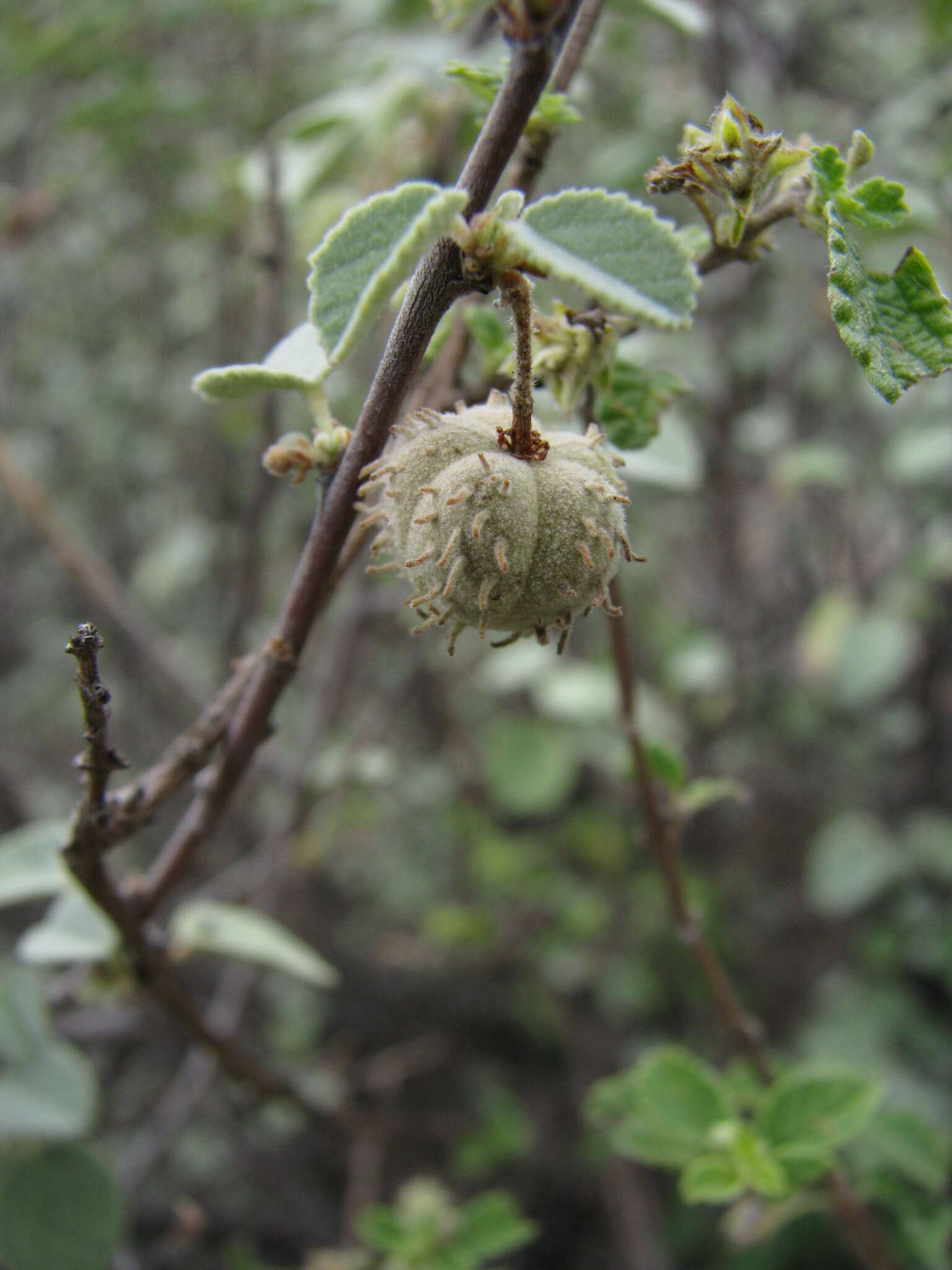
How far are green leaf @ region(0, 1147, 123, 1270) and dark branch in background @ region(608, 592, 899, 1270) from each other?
79cm

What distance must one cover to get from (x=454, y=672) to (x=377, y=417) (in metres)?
2.27

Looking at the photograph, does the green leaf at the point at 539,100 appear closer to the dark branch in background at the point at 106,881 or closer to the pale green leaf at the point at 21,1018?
Answer: the dark branch in background at the point at 106,881

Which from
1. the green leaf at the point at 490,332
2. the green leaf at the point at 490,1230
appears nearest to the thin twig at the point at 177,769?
the green leaf at the point at 490,332

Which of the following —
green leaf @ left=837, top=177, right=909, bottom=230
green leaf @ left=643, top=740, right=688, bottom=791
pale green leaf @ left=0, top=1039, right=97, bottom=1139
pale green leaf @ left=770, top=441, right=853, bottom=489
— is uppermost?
pale green leaf @ left=770, top=441, right=853, bottom=489

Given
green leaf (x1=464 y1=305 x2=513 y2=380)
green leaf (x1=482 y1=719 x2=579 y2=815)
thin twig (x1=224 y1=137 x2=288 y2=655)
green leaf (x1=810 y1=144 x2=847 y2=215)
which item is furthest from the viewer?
green leaf (x1=482 y1=719 x2=579 y2=815)

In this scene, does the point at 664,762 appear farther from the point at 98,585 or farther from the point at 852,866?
the point at 852,866

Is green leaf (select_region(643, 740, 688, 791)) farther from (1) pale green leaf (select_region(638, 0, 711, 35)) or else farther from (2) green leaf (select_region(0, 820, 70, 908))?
(1) pale green leaf (select_region(638, 0, 711, 35))

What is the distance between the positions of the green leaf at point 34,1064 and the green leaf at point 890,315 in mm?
1207

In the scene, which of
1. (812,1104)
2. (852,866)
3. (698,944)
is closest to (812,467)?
(852,866)

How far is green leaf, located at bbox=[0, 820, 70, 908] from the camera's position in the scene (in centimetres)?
107

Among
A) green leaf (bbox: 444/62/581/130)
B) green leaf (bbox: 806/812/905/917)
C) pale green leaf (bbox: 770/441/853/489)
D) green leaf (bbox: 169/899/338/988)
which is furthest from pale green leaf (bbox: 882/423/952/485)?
green leaf (bbox: 169/899/338/988)

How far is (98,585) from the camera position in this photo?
1.83 m

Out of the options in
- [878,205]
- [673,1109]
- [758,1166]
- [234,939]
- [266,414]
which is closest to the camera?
[878,205]

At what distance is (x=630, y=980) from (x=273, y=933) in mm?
1262
